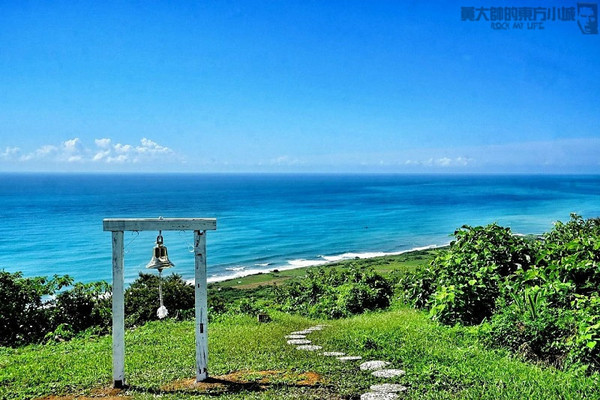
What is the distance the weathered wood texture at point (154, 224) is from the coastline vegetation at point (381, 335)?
6.42ft

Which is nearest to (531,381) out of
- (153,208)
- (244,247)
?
(244,247)

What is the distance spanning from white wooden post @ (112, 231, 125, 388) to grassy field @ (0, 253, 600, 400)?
0.77 feet

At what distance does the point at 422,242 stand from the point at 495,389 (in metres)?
44.6

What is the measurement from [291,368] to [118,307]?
2370 mm

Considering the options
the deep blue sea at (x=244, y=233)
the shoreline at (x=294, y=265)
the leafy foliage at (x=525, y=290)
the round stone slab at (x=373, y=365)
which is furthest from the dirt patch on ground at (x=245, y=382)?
the shoreline at (x=294, y=265)

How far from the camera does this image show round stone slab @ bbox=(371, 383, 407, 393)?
210 inches

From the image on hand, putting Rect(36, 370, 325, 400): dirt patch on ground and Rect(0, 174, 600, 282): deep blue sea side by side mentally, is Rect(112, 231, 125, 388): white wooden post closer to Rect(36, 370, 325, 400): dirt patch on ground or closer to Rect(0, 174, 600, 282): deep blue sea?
Rect(36, 370, 325, 400): dirt patch on ground

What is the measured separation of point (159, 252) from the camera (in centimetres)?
607

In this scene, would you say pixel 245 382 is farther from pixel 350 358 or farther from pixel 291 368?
pixel 350 358

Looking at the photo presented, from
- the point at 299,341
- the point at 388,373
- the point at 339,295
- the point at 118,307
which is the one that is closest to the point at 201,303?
the point at 118,307

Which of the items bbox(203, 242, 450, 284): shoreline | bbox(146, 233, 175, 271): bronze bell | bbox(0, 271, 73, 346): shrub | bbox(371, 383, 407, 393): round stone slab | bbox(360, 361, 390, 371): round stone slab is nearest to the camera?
bbox(371, 383, 407, 393): round stone slab

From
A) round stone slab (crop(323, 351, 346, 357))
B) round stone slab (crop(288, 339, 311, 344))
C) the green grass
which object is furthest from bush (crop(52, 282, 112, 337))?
round stone slab (crop(323, 351, 346, 357))

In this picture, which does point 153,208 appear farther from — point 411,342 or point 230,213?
point 411,342

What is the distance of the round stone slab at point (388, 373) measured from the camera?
5.87m
